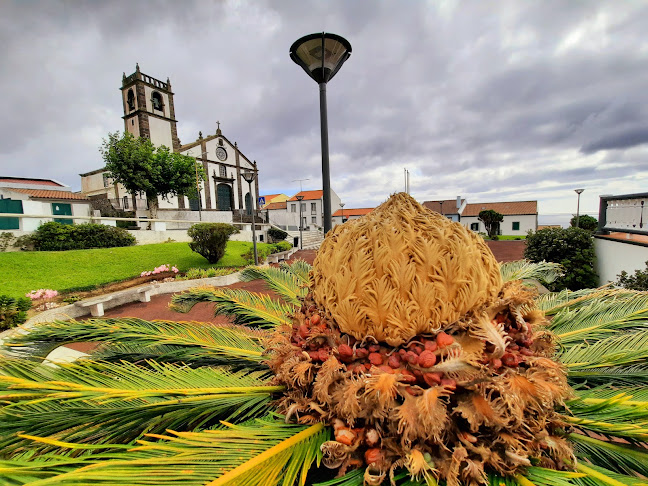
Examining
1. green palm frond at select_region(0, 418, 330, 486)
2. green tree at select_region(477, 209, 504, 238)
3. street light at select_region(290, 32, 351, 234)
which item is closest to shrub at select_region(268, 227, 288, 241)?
street light at select_region(290, 32, 351, 234)

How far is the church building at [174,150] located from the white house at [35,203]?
3221mm

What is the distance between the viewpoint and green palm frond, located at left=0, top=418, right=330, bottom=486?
0.95m

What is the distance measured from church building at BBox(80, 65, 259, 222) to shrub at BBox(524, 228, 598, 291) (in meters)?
27.9

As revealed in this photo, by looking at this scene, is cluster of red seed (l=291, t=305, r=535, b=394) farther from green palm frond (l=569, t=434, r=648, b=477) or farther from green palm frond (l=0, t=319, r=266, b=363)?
green palm frond (l=0, t=319, r=266, b=363)

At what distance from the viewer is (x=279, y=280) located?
12.7 ft

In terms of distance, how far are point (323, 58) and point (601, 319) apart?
4.36 meters

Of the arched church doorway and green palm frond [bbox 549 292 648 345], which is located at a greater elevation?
the arched church doorway

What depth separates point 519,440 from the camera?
1.15 meters

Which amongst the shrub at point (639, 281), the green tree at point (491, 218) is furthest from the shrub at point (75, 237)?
the green tree at point (491, 218)

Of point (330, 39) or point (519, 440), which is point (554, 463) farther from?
point (330, 39)

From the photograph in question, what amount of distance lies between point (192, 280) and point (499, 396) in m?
10.6

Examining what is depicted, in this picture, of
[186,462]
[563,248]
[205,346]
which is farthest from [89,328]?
[563,248]

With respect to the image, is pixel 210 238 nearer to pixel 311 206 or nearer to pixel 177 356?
pixel 177 356

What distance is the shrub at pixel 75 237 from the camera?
1219 cm
